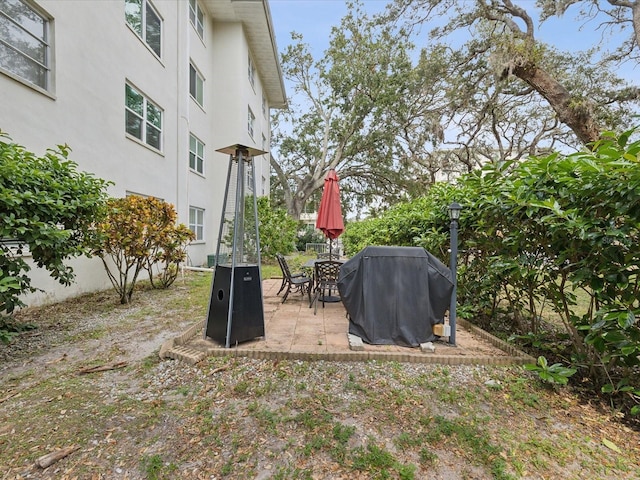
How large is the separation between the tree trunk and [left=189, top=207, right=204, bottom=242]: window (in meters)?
12.1

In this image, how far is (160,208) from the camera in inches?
269

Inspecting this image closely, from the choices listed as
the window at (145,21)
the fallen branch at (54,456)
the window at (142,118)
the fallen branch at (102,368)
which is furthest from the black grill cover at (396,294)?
the window at (145,21)

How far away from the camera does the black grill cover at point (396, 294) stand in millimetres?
4043

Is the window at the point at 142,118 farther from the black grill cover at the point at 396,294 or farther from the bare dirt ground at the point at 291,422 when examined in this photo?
the black grill cover at the point at 396,294

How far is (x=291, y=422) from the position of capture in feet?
8.65

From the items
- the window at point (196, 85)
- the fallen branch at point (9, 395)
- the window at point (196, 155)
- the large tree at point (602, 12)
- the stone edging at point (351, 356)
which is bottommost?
the fallen branch at point (9, 395)

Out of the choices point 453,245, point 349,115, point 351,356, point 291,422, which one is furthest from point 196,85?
point 291,422

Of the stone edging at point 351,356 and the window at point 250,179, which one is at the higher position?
the window at point 250,179

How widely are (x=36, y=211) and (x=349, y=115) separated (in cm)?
2066

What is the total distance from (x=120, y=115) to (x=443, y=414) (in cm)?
919

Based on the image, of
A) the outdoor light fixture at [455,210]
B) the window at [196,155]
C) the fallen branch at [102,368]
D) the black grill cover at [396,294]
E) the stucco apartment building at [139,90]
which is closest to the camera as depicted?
the fallen branch at [102,368]

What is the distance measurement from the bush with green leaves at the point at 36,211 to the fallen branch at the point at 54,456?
1.79 m

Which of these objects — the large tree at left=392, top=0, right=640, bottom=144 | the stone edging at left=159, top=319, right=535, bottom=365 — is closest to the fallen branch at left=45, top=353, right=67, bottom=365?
the stone edging at left=159, top=319, right=535, bottom=365

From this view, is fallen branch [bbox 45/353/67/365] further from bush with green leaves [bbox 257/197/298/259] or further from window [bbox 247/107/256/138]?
window [bbox 247/107/256/138]
